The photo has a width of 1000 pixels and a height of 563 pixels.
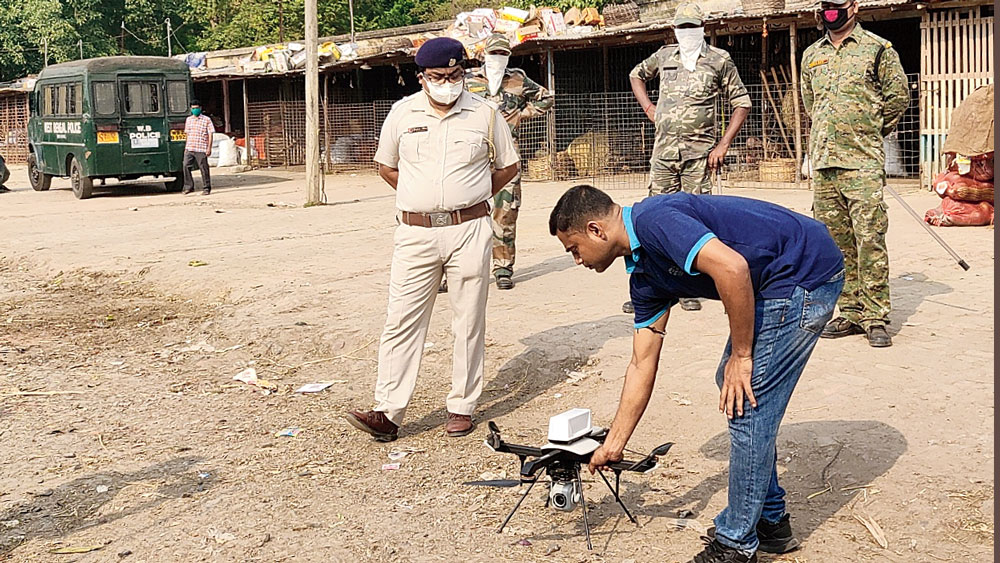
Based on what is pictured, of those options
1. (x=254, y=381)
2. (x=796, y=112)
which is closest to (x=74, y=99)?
(x=796, y=112)

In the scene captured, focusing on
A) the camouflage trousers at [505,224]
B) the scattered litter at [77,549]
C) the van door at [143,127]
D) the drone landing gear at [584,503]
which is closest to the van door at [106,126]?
the van door at [143,127]

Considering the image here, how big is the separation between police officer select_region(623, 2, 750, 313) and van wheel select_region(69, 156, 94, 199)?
14693mm

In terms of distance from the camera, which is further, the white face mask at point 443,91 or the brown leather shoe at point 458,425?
the brown leather shoe at point 458,425

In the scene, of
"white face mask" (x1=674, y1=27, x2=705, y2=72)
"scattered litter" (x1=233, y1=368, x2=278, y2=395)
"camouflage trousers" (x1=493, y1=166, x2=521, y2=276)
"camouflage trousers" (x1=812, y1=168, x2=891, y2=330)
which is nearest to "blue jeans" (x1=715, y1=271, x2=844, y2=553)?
"camouflage trousers" (x1=812, y1=168, x2=891, y2=330)

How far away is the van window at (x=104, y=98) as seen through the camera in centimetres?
1903

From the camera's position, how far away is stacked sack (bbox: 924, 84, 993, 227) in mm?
10820

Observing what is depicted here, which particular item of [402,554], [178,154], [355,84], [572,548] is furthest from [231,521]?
[355,84]

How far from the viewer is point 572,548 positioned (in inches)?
158

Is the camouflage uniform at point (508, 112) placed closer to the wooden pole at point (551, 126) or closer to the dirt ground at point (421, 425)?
the dirt ground at point (421, 425)

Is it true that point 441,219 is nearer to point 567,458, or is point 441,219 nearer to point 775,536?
point 567,458

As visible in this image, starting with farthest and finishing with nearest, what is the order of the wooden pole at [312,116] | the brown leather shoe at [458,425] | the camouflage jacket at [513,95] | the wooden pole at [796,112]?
the wooden pole at [312,116], the wooden pole at [796,112], the camouflage jacket at [513,95], the brown leather shoe at [458,425]

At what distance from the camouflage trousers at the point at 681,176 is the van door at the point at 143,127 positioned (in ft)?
46.2

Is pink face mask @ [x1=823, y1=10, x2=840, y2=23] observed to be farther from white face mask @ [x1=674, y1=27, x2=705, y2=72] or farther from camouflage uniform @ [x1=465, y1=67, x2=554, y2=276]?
camouflage uniform @ [x1=465, y1=67, x2=554, y2=276]

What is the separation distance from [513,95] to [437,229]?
356 cm
